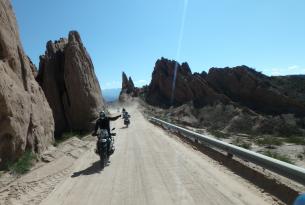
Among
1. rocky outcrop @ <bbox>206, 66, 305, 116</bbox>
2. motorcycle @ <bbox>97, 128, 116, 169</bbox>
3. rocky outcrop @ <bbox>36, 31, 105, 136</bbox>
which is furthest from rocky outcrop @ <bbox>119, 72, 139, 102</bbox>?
motorcycle @ <bbox>97, 128, 116, 169</bbox>

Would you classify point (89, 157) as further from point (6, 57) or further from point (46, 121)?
point (6, 57)

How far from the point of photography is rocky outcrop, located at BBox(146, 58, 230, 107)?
77.8 metres

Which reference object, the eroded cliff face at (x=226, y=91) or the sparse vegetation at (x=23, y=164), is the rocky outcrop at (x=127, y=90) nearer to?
the eroded cliff face at (x=226, y=91)

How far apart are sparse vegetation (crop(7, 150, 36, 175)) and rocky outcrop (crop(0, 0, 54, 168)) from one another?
207 mm

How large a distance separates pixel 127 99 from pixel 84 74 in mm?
81537

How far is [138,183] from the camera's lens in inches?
390

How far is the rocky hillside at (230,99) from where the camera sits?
56188mm

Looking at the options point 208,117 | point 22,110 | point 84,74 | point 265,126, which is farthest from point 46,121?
point 208,117

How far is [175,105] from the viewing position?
87375 millimetres

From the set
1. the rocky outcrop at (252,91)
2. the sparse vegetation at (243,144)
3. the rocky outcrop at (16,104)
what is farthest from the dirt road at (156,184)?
the rocky outcrop at (252,91)

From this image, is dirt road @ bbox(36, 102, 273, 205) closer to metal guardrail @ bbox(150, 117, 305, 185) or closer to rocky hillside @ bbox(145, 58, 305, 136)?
metal guardrail @ bbox(150, 117, 305, 185)

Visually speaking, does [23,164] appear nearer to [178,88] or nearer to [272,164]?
Answer: [272,164]

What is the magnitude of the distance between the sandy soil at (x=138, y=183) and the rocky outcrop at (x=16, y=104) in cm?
143

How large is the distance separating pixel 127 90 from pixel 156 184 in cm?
12171
